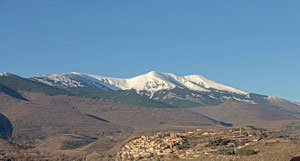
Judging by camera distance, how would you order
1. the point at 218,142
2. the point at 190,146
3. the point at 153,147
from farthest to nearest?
the point at 153,147
the point at 190,146
the point at 218,142

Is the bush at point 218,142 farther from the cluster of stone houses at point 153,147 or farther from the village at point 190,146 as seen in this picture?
the cluster of stone houses at point 153,147

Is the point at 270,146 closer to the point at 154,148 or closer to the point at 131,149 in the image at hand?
the point at 154,148

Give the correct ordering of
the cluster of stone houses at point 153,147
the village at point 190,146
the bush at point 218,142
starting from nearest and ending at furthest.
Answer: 1. the village at point 190,146
2. the bush at point 218,142
3. the cluster of stone houses at point 153,147

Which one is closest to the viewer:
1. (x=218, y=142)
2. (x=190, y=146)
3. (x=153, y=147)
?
(x=218, y=142)

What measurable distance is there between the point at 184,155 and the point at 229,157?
21.1 metres

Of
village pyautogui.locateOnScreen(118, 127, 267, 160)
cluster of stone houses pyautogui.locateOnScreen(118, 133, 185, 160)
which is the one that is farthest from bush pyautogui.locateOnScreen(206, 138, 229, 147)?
cluster of stone houses pyautogui.locateOnScreen(118, 133, 185, 160)

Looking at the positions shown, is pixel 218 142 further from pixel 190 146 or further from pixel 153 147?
pixel 153 147

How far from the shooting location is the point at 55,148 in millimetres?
199750

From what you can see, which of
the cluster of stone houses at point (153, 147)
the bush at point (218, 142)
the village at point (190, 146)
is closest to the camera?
the village at point (190, 146)

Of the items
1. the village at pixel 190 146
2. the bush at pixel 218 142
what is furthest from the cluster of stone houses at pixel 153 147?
the bush at pixel 218 142

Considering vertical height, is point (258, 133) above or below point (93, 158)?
above

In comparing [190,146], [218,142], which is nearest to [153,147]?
[190,146]

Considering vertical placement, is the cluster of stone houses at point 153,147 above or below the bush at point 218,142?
below

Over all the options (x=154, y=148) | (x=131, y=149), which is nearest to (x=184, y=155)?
(x=154, y=148)
